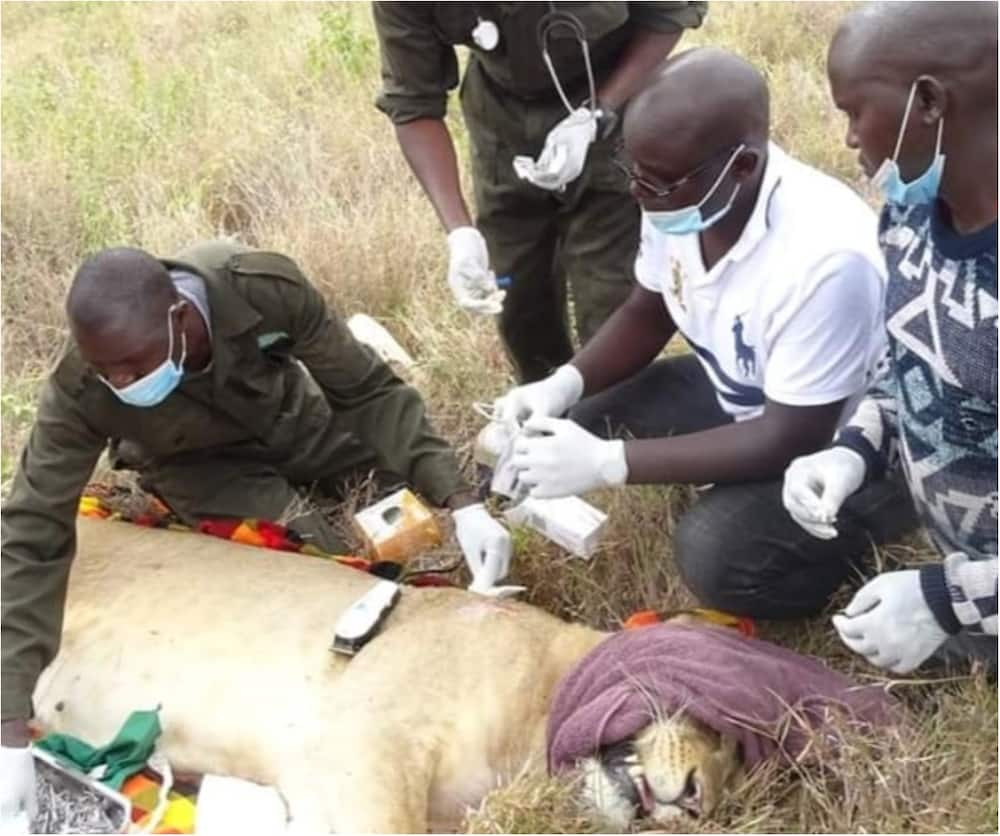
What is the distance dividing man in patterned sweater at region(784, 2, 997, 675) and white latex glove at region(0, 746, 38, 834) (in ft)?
4.48

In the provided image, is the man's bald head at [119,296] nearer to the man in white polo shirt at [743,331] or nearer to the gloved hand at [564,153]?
the man in white polo shirt at [743,331]

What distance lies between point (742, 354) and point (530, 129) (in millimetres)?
977

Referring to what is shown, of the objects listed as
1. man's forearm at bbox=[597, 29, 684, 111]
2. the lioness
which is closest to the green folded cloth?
the lioness

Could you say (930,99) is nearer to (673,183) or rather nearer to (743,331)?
(673,183)

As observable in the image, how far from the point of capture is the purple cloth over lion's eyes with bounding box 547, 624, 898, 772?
248 cm

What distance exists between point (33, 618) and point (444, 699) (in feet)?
2.67

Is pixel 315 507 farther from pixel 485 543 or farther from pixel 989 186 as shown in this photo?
pixel 989 186

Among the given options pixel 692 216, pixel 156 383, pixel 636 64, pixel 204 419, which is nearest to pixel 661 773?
pixel 692 216

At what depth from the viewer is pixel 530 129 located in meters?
3.65

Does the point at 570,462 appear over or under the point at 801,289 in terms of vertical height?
under

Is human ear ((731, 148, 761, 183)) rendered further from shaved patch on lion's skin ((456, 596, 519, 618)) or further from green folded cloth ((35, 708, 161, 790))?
green folded cloth ((35, 708, 161, 790))

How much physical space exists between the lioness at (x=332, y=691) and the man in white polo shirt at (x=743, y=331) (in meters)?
0.33

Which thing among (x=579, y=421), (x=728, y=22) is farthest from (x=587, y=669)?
(x=728, y=22)

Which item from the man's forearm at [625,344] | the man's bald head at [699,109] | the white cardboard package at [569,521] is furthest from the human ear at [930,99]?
the white cardboard package at [569,521]
